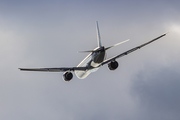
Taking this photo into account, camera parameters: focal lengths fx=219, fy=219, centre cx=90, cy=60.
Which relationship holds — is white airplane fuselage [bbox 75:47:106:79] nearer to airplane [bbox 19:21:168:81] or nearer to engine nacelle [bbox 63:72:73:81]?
airplane [bbox 19:21:168:81]

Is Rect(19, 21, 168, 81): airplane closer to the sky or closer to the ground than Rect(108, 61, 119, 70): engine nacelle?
closer to the sky

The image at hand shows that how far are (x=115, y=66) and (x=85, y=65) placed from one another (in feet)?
25.4

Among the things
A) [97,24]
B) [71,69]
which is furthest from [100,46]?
[71,69]

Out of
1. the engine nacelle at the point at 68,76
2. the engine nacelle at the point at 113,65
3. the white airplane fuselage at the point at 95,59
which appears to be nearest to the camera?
the white airplane fuselage at the point at 95,59

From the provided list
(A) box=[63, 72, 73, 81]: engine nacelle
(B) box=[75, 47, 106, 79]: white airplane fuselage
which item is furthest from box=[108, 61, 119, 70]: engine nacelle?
(A) box=[63, 72, 73, 81]: engine nacelle

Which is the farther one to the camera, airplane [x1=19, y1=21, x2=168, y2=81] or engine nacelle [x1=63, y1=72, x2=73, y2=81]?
engine nacelle [x1=63, y1=72, x2=73, y2=81]

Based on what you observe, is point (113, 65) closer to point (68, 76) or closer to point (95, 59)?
point (95, 59)

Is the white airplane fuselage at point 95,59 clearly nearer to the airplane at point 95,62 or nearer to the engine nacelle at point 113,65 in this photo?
the airplane at point 95,62

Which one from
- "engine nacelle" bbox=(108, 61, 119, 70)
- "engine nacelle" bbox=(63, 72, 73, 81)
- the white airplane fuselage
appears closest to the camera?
the white airplane fuselage

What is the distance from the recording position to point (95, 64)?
2093 inches

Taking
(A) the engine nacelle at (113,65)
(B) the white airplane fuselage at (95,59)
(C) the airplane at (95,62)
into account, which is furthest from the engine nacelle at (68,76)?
(A) the engine nacelle at (113,65)

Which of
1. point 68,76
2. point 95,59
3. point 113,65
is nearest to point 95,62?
point 95,59

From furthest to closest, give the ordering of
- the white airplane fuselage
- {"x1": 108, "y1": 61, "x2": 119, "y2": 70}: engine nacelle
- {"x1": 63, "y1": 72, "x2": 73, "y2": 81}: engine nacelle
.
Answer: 1. {"x1": 108, "y1": 61, "x2": 119, "y2": 70}: engine nacelle
2. {"x1": 63, "y1": 72, "x2": 73, "y2": 81}: engine nacelle
3. the white airplane fuselage

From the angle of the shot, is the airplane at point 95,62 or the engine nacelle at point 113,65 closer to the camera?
the airplane at point 95,62
